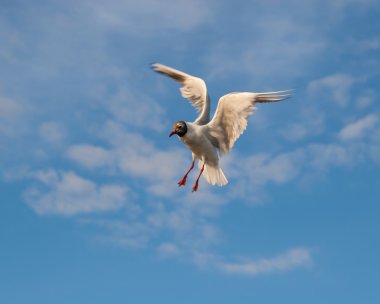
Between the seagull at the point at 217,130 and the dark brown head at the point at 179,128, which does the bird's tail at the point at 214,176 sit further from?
the dark brown head at the point at 179,128

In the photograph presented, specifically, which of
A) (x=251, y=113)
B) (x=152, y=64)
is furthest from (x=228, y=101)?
(x=152, y=64)

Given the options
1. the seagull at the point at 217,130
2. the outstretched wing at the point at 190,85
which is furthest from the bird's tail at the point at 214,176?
the outstretched wing at the point at 190,85

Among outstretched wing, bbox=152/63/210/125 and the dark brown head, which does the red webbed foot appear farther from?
outstretched wing, bbox=152/63/210/125

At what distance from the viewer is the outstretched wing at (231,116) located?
21297 millimetres

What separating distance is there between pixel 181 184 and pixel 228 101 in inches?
136

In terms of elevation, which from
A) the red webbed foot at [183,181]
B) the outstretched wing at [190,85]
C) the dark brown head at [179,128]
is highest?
the outstretched wing at [190,85]

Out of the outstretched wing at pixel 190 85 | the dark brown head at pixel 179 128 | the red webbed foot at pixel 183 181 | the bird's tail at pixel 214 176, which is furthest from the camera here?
the outstretched wing at pixel 190 85

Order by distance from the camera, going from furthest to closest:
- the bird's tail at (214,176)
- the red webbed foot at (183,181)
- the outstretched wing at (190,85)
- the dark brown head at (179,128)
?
1. the outstretched wing at (190,85)
2. the bird's tail at (214,176)
3. the red webbed foot at (183,181)
4. the dark brown head at (179,128)

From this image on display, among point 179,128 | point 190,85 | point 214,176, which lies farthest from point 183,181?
point 190,85

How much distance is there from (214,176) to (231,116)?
2.64m

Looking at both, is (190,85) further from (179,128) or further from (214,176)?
(179,128)

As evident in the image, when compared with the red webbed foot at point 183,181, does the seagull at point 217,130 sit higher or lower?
higher

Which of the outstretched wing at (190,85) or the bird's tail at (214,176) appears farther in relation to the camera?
the outstretched wing at (190,85)

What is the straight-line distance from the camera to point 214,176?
23.2m
